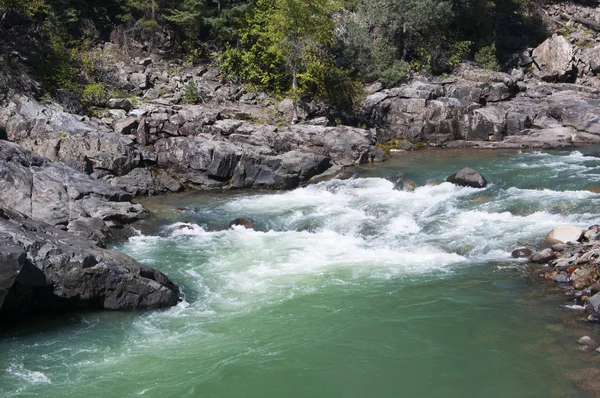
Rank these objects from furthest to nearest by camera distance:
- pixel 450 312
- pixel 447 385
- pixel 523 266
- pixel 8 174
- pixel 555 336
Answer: pixel 8 174 → pixel 523 266 → pixel 450 312 → pixel 555 336 → pixel 447 385

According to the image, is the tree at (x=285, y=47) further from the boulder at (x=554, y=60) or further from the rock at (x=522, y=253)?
the rock at (x=522, y=253)

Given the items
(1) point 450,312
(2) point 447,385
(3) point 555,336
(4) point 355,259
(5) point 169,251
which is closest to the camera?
(2) point 447,385

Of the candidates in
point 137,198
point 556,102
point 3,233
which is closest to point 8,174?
point 137,198

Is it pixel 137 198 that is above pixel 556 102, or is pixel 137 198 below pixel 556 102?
below

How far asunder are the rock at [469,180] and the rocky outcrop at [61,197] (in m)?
12.6

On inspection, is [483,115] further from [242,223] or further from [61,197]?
[61,197]

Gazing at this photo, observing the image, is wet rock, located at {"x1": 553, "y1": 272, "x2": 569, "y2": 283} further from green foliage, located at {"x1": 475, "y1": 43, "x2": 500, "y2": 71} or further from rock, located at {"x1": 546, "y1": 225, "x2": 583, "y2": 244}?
green foliage, located at {"x1": 475, "y1": 43, "x2": 500, "y2": 71}

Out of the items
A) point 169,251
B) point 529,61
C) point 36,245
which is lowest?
point 169,251

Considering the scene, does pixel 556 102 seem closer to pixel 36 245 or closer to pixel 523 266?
pixel 523 266

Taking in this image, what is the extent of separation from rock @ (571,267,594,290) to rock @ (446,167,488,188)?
8960 millimetres

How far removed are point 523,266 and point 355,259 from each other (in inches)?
175

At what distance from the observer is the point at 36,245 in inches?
466

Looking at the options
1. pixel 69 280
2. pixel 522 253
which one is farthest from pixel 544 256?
pixel 69 280

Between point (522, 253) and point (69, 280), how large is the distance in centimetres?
1155
